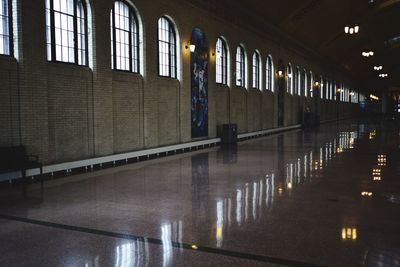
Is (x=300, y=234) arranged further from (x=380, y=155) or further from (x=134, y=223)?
(x=380, y=155)

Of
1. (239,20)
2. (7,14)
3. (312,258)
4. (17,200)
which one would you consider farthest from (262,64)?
(312,258)

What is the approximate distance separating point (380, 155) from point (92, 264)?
12842 millimetres

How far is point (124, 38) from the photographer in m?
14.0

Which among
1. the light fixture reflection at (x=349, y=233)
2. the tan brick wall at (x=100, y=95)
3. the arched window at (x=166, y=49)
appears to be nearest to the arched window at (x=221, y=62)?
the tan brick wall at (x=100, y=95)

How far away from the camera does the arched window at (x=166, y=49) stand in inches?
629

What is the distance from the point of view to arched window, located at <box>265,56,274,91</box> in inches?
1090

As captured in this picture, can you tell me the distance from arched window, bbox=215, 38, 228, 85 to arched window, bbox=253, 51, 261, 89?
15.4ft

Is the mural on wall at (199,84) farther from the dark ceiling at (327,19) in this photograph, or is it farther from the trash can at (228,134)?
the dark ceiling at (327,19)

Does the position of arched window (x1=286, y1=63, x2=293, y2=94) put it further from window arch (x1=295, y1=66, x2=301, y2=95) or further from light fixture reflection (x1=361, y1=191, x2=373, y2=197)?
light fixture reflection (x1=361, y1=191, x2=373, y2=197)

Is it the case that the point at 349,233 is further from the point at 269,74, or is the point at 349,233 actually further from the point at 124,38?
the point at 269,74

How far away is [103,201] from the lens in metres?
7.91

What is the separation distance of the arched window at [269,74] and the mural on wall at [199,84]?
9.49m

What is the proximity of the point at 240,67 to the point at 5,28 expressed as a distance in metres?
15.5

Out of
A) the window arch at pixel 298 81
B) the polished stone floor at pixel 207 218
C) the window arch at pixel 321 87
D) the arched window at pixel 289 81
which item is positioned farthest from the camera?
the window arch at pixel 321 87
